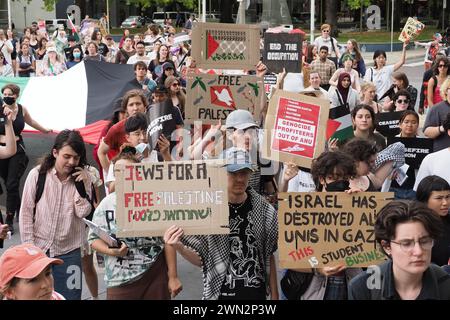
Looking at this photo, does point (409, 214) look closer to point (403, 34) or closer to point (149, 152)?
point (149, 152)

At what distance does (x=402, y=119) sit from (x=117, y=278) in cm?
380

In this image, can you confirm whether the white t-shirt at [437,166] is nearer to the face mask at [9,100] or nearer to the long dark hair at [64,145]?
the long dark hair at [64,145]

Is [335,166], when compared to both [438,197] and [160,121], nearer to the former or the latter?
[438,197]

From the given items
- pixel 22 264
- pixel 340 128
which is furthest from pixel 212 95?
pixel 22 264

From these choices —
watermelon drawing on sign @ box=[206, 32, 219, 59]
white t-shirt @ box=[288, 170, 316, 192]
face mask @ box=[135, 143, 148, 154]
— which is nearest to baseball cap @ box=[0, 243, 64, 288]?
face mask @ box=[135, 143, 148, 154]

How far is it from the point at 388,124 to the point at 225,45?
1848 millimetres

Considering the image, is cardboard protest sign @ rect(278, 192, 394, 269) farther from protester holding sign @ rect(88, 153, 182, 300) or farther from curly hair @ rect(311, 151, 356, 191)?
protester holding sign @ rect(88, 153, 182, 300)

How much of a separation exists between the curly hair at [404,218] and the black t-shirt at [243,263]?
1.14 meters

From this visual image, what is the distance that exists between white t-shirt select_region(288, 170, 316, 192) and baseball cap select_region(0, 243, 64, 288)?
2.87m

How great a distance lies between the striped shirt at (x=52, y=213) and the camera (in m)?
6.12

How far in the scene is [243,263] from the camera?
4.95 metres

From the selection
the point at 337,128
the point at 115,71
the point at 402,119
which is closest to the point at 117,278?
the point at 337,128

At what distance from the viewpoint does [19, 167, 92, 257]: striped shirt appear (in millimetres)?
6121

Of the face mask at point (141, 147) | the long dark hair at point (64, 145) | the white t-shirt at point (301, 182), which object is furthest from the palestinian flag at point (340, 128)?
the long dark hair at point (64, 145)
